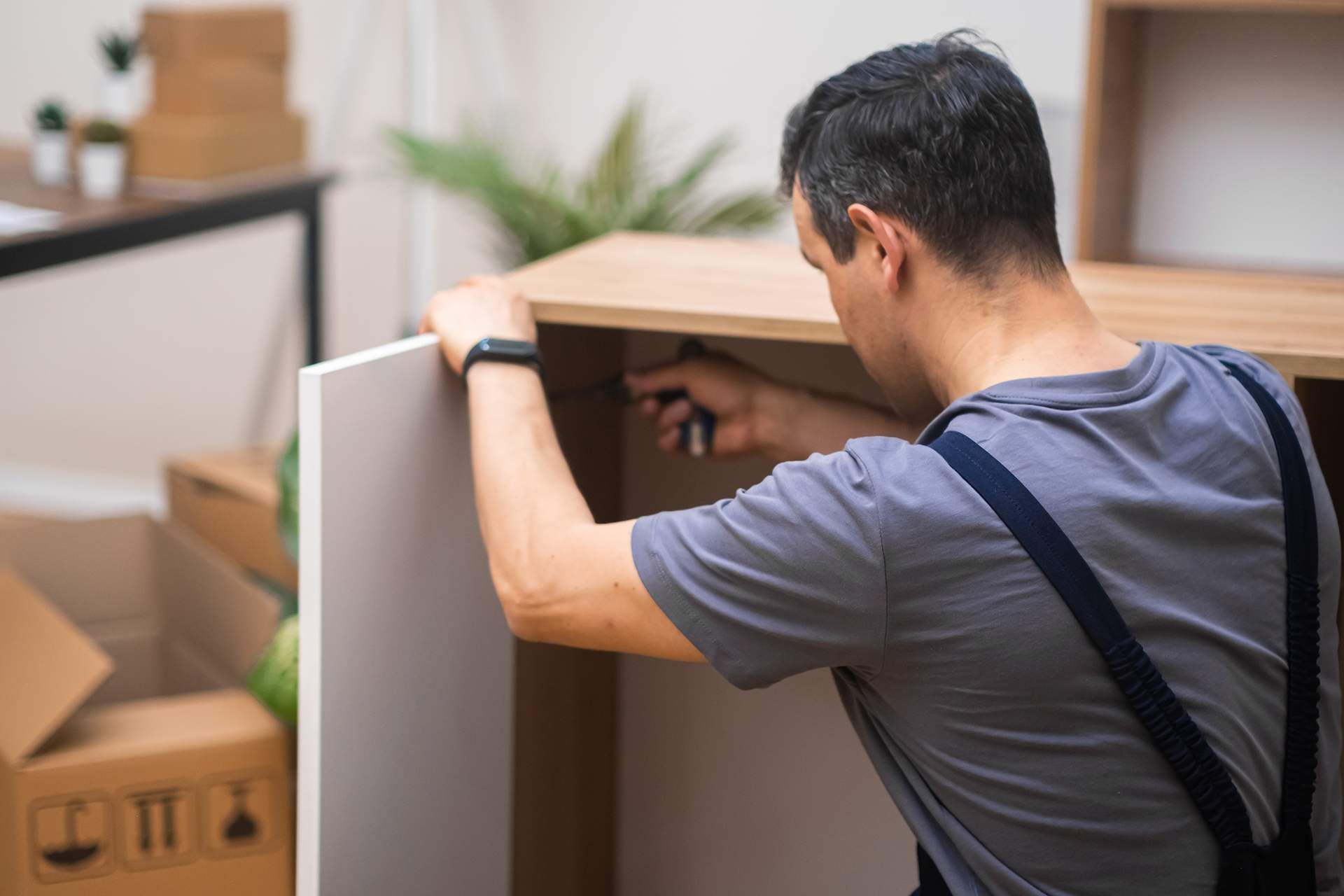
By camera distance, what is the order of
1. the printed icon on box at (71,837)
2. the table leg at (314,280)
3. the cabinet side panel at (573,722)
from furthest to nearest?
1. the table leg at (314,280)
2. the cabinet side panel at (573,722)
3. the printed icon on box at (71,837)

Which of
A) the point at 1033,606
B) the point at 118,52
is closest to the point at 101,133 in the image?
the point at 118,52

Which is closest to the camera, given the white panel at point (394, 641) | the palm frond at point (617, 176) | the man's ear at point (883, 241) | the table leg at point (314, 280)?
the man's ear at point (883, 241)

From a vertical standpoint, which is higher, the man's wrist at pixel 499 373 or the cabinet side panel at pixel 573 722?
the man's wrist at pixel 499 373

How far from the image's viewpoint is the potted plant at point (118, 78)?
2658 mm

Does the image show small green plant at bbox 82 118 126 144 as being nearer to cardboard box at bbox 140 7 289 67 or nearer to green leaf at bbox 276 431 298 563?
cardboard box at bbox 140 7 289 67

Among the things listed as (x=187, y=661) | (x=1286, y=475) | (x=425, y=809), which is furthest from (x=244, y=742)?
(x=1286, y=475)

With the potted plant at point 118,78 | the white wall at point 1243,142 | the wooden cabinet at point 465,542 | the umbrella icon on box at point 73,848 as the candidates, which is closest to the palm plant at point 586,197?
the potted plant at point 118,78

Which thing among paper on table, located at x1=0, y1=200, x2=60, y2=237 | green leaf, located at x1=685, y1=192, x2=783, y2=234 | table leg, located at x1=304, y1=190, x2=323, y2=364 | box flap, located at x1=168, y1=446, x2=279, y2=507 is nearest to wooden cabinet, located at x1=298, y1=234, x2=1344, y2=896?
box flap, located at x1=168, y1=446, x2=279, y2=507

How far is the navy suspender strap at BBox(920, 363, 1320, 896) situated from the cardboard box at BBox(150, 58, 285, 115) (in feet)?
7.10

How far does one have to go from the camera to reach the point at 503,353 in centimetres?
109

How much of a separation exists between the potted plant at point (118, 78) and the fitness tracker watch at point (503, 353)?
6.14ft

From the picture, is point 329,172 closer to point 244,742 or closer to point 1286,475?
point 244,742

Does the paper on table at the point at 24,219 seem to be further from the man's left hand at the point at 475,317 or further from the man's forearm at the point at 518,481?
the man's forearm at the point at 518,481

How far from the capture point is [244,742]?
1.30 meters
